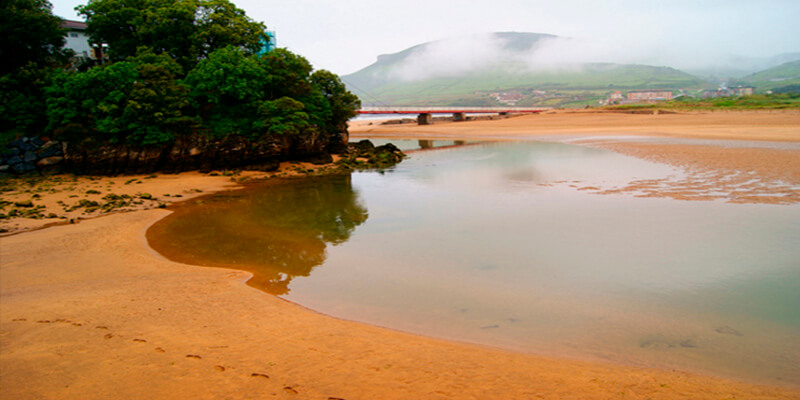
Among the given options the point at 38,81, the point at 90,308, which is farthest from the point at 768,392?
the point at 38,81

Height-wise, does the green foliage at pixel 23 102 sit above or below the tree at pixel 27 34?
below

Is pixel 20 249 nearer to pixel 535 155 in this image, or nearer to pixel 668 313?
pixel 668 313

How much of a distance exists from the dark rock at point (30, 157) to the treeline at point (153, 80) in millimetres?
1339

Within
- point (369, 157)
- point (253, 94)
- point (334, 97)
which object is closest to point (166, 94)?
point (253, 94)

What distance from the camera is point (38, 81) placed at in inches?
1150

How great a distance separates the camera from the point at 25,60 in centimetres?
3228

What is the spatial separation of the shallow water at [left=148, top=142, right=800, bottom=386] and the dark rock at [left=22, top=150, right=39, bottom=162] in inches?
586

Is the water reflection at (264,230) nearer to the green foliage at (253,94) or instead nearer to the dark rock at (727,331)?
the green foliage at (253,94)

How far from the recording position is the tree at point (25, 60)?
29.1m

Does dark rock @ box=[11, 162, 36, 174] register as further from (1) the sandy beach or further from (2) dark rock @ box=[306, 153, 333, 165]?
(1) the sandy beach

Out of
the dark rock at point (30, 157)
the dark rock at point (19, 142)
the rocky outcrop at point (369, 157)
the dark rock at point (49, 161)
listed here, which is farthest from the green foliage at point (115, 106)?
the rocky outcrop at point (369, 157)

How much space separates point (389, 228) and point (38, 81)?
1054 inches

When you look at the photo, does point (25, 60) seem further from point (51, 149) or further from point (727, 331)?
point (727, 331)

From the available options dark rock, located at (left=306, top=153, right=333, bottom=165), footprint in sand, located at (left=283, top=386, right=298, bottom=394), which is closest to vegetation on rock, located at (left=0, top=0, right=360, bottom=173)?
dark rock, located at (left=306, top=153, right=333, bottom=165)
